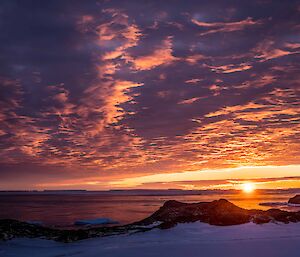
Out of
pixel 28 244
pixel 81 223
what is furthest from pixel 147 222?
pixel 81 223

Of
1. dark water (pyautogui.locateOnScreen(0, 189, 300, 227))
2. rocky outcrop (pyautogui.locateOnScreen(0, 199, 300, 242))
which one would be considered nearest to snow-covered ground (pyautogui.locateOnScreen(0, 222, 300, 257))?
rocky outcrop (pyautogui.locateOnScreen(0, 199, 300, 242))

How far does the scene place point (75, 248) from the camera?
10023mm

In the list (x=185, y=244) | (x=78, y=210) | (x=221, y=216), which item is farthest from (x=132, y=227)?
(x=78, y=210)

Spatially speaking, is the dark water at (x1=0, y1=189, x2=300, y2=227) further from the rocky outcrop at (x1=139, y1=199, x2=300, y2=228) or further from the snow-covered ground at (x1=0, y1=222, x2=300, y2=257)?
the snow-covered ground at (x1=0, y1=222, x2=300, y2=257)

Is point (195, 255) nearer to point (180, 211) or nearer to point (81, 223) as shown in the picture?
point (180, 211)

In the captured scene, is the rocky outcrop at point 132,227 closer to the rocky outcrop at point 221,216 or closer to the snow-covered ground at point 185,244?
the rocky outcrop at point 221,216

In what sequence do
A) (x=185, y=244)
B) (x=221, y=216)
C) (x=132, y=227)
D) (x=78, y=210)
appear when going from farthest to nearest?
(x=78, y=210) < (x=132, y=227) < (x=221, y=216) < (x=185, y=244)

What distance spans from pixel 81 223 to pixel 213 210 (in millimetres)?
17932

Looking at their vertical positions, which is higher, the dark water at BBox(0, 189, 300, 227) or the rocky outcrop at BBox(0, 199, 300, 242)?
the rocky outcrop at BBox(0, 199, 300, 242)

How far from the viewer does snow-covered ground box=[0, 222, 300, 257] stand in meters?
8.94

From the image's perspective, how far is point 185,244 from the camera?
9578 millimetres

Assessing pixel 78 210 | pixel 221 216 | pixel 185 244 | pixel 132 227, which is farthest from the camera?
pixel 78 210

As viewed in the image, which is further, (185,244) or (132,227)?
(132,227)

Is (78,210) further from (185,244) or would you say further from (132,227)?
(185,244)
